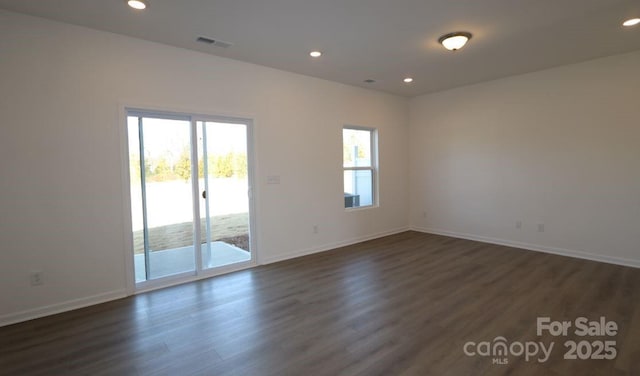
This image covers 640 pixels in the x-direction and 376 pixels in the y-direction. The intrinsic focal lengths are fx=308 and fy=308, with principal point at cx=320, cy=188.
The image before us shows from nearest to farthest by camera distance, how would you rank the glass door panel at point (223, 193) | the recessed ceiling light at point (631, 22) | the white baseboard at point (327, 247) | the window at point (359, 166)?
the recessed ceiling light at point (631, 22) → the glass door panel at point (223, 193) → the white baseboard at point (327, 247) → the window at point (359, 166)

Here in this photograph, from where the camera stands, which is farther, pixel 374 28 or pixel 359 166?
pixel 359 166

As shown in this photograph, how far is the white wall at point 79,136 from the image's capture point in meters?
2.83

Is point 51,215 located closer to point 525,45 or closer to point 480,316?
point 480,316

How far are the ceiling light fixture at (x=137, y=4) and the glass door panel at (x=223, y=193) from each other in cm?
142

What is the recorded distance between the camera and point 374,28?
3242 mm

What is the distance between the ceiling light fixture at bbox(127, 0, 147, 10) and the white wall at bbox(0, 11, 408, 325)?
77 cm

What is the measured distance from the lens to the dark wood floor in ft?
7.07

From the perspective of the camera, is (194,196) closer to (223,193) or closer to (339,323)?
(223,193)

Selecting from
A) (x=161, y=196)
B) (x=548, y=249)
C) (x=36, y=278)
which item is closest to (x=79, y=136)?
(x=161, y=196)

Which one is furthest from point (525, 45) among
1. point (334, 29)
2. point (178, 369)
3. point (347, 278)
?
point (178, 369)

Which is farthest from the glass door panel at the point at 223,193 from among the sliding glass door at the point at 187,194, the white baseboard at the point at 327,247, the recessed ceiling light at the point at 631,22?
the recessed ceiling light at the point at 631,22

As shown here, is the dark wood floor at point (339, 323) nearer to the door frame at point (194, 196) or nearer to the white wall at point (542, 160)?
the door frame at point (194, 196)

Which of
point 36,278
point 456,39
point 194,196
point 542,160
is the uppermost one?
point 456,39

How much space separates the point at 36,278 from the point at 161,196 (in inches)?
52.8
